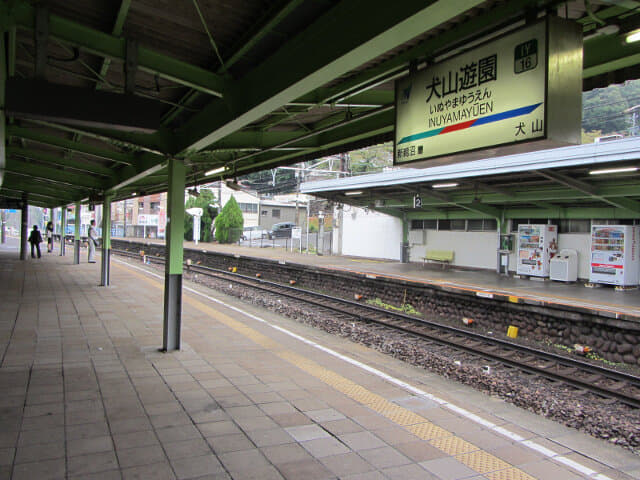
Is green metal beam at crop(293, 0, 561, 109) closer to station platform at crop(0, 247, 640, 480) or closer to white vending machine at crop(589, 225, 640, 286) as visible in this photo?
station platform at crop(0, 247, 640, 480)

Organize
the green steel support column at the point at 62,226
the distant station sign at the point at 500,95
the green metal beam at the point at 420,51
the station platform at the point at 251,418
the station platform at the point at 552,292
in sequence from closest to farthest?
the distant station sign at the point at 500,95
the green metal beam at the point at 420,51
the station platform at the point at 251,418
the station platform at the point at 552,292
the green steel support column at the point at 62,226

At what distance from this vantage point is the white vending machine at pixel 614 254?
41.4ft

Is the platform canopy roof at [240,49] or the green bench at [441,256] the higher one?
the platform canopy roof at [240,49]

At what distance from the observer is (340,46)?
121 inches

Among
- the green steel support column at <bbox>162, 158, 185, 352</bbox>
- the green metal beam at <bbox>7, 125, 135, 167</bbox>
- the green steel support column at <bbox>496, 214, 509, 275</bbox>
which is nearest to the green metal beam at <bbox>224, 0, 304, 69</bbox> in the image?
the green steel support column at <bbox>162, 158, 185, 352</bbox>

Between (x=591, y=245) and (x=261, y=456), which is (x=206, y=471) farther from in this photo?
(x=591, y=245)

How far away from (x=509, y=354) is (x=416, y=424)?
4.31 meters

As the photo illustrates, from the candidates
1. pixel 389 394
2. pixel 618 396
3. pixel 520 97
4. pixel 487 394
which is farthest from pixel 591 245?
pixel 520 97

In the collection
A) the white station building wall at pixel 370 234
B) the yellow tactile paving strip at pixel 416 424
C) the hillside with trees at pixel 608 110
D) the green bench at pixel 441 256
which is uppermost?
the hillside with trees at pixel 608 110

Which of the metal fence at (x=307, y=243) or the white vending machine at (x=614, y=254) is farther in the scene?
the metal fence at (x=307, y=243)

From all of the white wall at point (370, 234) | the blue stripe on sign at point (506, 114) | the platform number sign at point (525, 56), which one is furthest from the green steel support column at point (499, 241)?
the platform number sign at point (525, 56)

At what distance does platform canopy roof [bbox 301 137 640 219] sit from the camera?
10648 mm

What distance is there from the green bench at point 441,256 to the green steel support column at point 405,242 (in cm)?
127

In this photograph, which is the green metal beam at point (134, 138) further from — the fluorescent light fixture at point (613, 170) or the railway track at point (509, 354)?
the fluorescent light fixture at point (613, 170)
